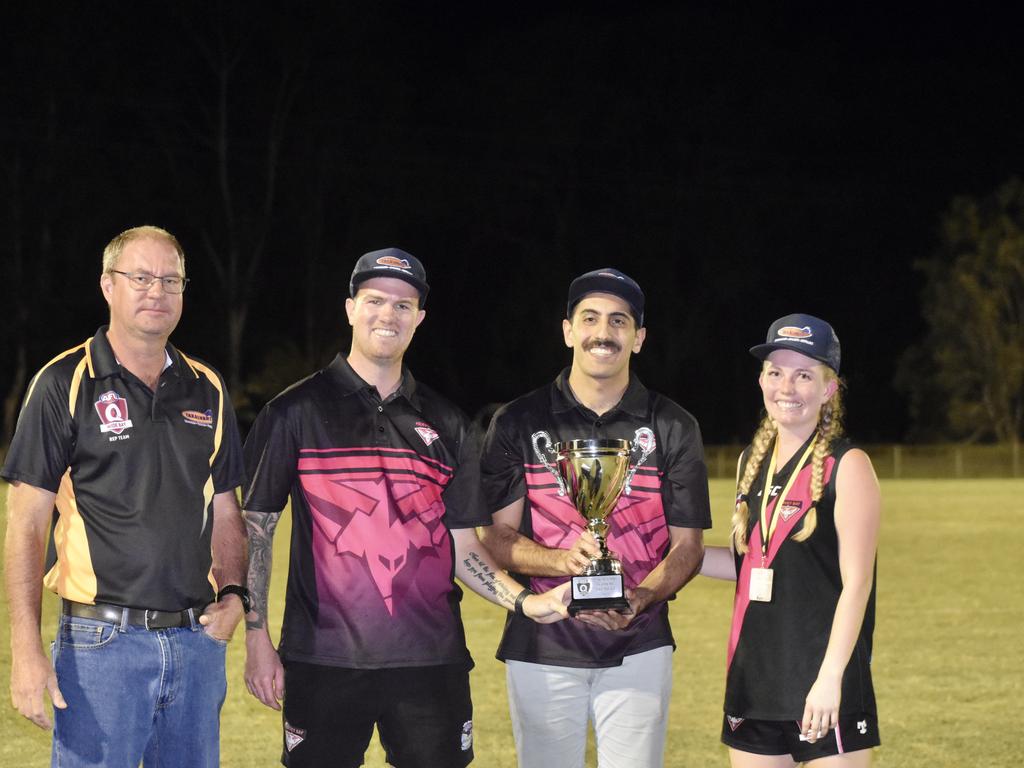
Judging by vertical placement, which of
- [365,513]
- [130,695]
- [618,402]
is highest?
[618,402]

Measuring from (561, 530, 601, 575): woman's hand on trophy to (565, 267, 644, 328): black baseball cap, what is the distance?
86cm

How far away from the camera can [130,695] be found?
428 centimetres

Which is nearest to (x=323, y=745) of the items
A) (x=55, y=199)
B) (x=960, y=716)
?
(x=960, y=716)

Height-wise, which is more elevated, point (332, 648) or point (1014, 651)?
point (332, 648)

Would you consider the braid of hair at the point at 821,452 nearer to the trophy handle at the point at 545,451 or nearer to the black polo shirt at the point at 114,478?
the trophy handle at the point at 545,451

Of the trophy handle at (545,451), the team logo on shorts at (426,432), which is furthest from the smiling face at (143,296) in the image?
the trophy handle at (545,451)

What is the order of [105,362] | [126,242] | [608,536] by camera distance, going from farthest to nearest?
1. [608,536]
2. [126,242]
3. [105,362]

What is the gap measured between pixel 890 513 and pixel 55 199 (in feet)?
85.0

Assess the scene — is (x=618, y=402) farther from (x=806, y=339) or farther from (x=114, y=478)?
(x=114, y=478)

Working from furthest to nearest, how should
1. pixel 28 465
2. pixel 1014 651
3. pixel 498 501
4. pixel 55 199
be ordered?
1. pixel 55 199
2. pixel 1014 651
3. pixel 498 501
4. pixel 28 465

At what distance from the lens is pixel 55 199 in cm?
3934

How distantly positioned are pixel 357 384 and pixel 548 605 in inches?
39.7

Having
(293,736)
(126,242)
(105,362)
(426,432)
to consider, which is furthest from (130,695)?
(126,242)

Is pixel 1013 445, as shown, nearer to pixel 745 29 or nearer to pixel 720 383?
pixel 720 383
